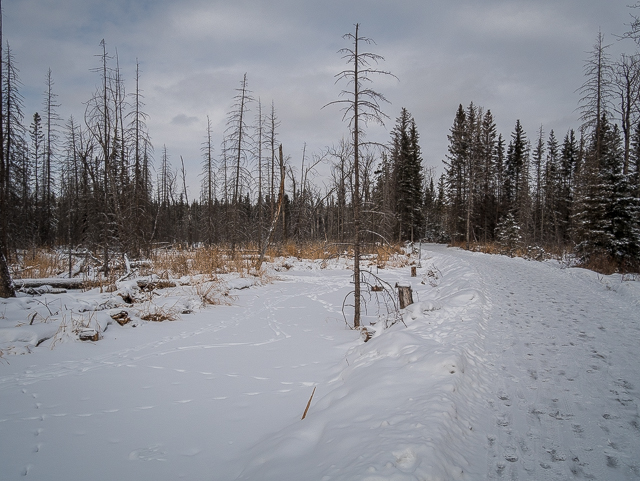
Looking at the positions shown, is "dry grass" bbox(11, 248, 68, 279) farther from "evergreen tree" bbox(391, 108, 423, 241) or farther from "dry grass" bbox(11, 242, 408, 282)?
"evergreen tree" bbox(391, 108, 423, 241)

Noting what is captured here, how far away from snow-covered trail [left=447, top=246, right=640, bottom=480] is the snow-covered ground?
0.01 meters

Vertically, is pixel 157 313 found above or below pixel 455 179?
below

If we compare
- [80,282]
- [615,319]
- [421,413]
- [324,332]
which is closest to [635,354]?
[615,319]

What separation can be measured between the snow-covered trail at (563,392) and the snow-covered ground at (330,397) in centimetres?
1

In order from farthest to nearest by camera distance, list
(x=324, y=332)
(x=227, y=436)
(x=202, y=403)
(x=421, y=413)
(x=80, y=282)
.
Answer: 1. (x=80, y=282)
2. (x=324, y=332)
3. (x=202, y=403)
4. (x=227, y=436)
5. (x=421, y=413)

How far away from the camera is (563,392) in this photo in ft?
9.73

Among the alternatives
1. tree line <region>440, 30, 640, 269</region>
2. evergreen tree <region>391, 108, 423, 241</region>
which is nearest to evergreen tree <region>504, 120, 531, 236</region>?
tree line <region>440, 30, 640, 269</region>

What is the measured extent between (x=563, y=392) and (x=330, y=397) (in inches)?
91.8

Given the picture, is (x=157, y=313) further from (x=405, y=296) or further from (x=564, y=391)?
(x=564, y=391)

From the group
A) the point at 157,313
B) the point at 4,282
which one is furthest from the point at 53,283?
the point at 157,313

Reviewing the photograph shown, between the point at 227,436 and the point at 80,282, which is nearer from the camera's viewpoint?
the point at 227,436

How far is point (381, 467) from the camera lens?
193 centimetres

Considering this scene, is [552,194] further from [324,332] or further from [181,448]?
[181,448]

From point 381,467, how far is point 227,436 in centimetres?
172
